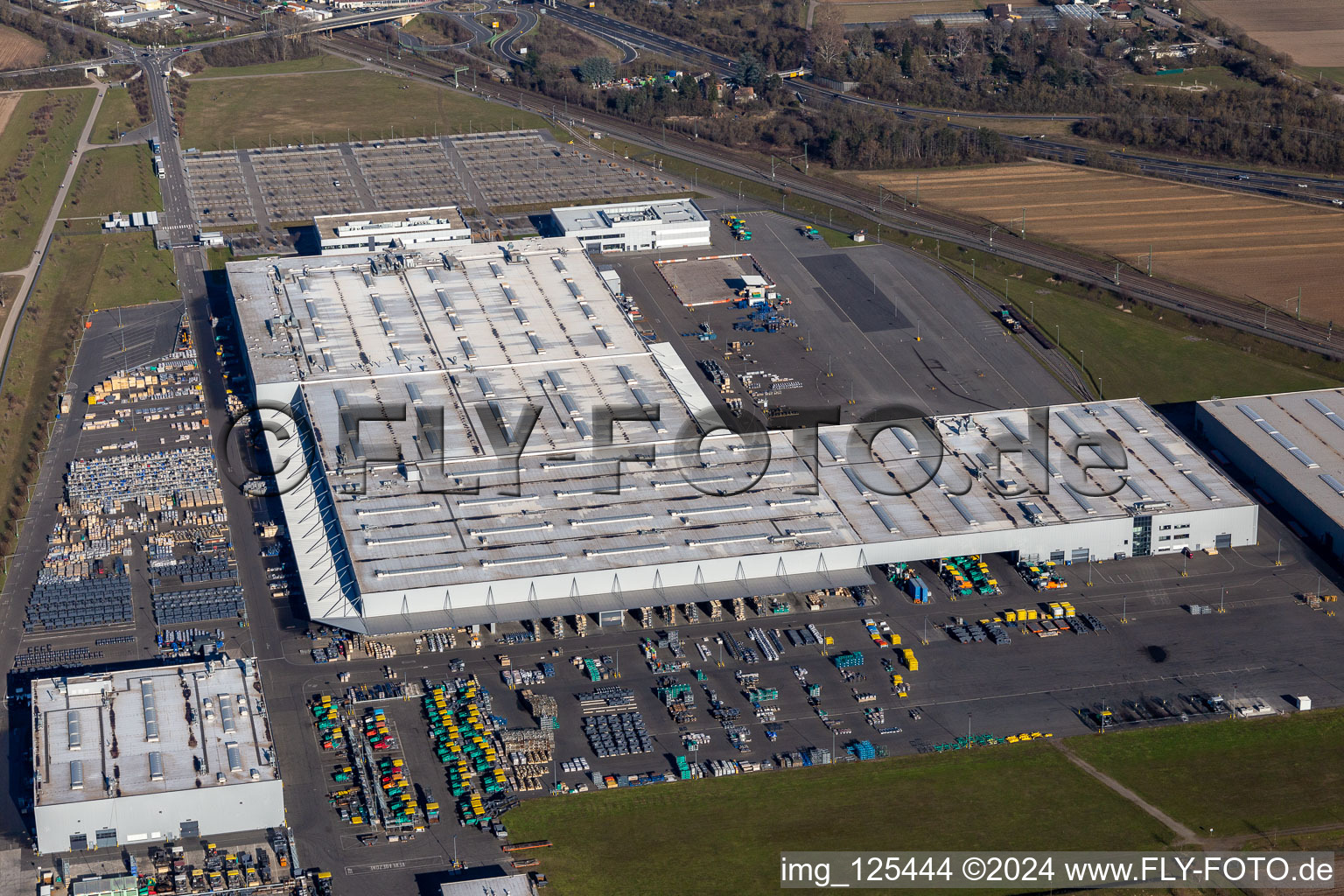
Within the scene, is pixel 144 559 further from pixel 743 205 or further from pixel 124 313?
pixel 743 205

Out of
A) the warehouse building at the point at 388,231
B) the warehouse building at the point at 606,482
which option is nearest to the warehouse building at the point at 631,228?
the warehouse building at the point at 388,231

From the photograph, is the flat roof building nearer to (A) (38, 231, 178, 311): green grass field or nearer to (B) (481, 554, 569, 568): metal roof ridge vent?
(B) (481, 554, 569, 568): metal roof ridge vent

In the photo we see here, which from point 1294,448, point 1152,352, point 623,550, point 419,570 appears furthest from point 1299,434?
point 419,570

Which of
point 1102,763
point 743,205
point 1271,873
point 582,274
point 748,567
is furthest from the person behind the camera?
point 743,205

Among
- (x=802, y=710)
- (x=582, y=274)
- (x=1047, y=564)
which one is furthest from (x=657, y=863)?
(x=582, y=274)

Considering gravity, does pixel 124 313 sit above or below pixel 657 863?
above

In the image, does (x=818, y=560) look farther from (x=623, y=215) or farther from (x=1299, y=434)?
(x=623, y=215)

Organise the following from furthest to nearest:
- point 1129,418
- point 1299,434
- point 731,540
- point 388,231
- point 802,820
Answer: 1. point 388,231
2. point 1129,418
3. point 1299,434
4. point 731,540
5. point 802,820
